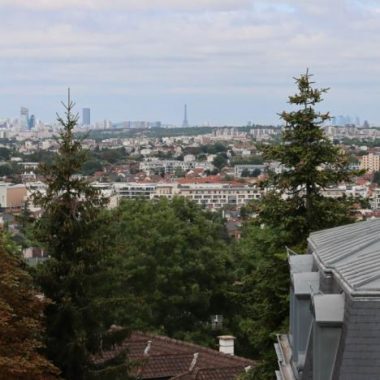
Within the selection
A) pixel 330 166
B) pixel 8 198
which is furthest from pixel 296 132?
pixel 8 198

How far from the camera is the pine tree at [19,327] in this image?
52.1 ft

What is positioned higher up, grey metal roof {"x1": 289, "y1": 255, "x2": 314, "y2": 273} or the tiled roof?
grey metal roof {"x1": 289, "y1": 255, "x2": 314, "y2": 273}

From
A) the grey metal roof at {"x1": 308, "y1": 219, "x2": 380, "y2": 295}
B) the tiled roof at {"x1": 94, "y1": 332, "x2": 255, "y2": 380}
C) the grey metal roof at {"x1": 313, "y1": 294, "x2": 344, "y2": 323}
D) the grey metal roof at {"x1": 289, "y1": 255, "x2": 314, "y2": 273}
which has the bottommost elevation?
the tiled roof at {"x1": 94, "y1": 332, "x2": 255, "y2": 380}

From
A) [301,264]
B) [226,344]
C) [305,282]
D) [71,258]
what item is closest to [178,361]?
[226,344]

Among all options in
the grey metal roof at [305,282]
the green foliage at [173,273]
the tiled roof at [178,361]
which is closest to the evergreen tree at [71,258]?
the tiled roof at [178,361]

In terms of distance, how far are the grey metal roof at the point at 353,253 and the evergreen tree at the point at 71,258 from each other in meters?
6.26

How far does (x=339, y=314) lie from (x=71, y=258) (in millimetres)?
11348

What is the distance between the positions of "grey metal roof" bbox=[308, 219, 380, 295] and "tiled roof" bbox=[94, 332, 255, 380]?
39.2 ft

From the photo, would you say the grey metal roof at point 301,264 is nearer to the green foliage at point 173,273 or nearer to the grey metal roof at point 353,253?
the grey metal roof at point 353,253

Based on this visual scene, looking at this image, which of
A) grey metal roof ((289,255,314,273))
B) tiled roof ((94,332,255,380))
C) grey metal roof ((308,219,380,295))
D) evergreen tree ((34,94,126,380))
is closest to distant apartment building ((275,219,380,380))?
grey metal roof ((308,219,380,295))

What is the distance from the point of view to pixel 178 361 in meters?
27.1

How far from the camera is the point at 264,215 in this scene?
1953cm

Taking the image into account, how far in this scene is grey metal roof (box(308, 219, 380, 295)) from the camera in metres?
9.12

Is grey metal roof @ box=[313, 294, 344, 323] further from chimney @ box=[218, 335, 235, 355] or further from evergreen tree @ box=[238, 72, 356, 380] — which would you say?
chimney @ box=[218, 335, 235, 355]
